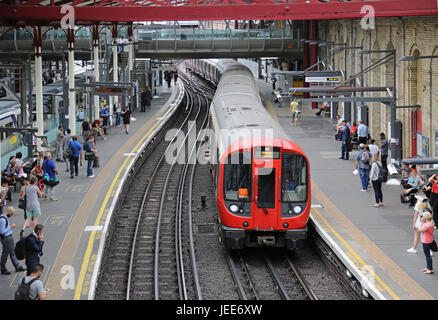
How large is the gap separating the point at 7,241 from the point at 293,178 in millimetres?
6138

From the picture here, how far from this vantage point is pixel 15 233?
19.2m

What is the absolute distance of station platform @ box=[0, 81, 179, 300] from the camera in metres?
15.4

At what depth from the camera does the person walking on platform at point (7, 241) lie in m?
15.6

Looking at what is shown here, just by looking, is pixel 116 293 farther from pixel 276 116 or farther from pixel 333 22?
pixel 333 22

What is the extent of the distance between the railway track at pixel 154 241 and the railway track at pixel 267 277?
3.15 feet

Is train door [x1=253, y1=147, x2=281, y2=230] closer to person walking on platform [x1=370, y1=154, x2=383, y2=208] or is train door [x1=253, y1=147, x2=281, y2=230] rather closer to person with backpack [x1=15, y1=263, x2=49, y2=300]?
person walking on platform [x1=370, y1=154, x2=383, y2=208]

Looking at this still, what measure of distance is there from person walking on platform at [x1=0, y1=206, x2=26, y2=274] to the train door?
5095mm

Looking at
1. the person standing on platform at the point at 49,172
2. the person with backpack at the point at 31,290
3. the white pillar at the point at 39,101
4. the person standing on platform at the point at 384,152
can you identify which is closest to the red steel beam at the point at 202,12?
the white pillar at the point at 39,101

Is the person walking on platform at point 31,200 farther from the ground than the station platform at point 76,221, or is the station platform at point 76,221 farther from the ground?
the person walking on platform at point 31,200

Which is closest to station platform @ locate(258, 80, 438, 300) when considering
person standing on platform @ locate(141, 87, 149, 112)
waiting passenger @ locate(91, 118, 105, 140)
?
waiting passenger @ locate(91, 118, 105, 140)

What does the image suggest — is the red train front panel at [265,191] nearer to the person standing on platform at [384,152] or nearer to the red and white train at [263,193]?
the red and white train at [263,193]

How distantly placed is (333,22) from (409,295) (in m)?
31.2

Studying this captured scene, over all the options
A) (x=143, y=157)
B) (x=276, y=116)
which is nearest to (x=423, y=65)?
(x=143, y=157)

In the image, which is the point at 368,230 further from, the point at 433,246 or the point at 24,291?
the point at 24,291
